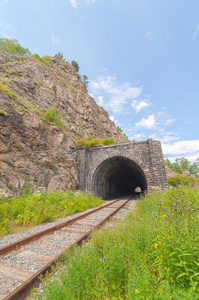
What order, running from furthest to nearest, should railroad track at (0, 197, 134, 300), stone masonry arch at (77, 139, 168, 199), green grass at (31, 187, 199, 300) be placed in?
stone masonry arch at (77, 139, 168, 199), railroad track at (0, 197, 134, 300), green grass at (31, 187, 199, 300)

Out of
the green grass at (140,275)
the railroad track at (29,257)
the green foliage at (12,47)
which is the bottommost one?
the railroad track at (29,257)

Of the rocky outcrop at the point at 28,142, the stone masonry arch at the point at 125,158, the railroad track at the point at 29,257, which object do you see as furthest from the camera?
the stone masonry arch at the point at 125,158

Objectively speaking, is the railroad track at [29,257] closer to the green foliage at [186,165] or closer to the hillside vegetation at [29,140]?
the hillside vegetation at [29,140]

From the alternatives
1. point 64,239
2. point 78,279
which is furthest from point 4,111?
point 78,279

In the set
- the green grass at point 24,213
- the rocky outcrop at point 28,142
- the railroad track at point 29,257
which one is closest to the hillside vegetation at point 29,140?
the rocky outcrop at point 28,142

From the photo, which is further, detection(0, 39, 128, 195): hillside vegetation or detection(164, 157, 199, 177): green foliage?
detection(164, 157, 199, 177): green foliage

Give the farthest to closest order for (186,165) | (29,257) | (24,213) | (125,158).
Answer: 1. (186,165)
2. (125,158)
3. (24,213)
4. (29,257)

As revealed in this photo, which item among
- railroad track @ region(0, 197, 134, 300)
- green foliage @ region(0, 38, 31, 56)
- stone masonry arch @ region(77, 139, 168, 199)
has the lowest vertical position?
railroad track @ region(0, 197, 134, 300)

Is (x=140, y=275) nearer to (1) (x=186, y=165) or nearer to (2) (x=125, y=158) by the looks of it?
(2) (x=125, y=158)

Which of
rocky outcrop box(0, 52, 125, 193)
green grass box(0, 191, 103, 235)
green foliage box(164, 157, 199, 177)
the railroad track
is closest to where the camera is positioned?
the railroad track

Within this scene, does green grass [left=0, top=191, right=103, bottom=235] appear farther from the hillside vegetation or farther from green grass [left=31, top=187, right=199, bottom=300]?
green grass [left=31, top=187, right=199, bottom=300]

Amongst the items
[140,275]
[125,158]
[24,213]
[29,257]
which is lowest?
[29,257]

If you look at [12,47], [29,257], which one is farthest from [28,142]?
[12,47]

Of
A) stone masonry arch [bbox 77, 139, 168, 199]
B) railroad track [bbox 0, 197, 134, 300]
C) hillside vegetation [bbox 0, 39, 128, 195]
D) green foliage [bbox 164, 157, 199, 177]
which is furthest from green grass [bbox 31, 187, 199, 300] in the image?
green foliage [bbox 164, 157, 199, 177]
